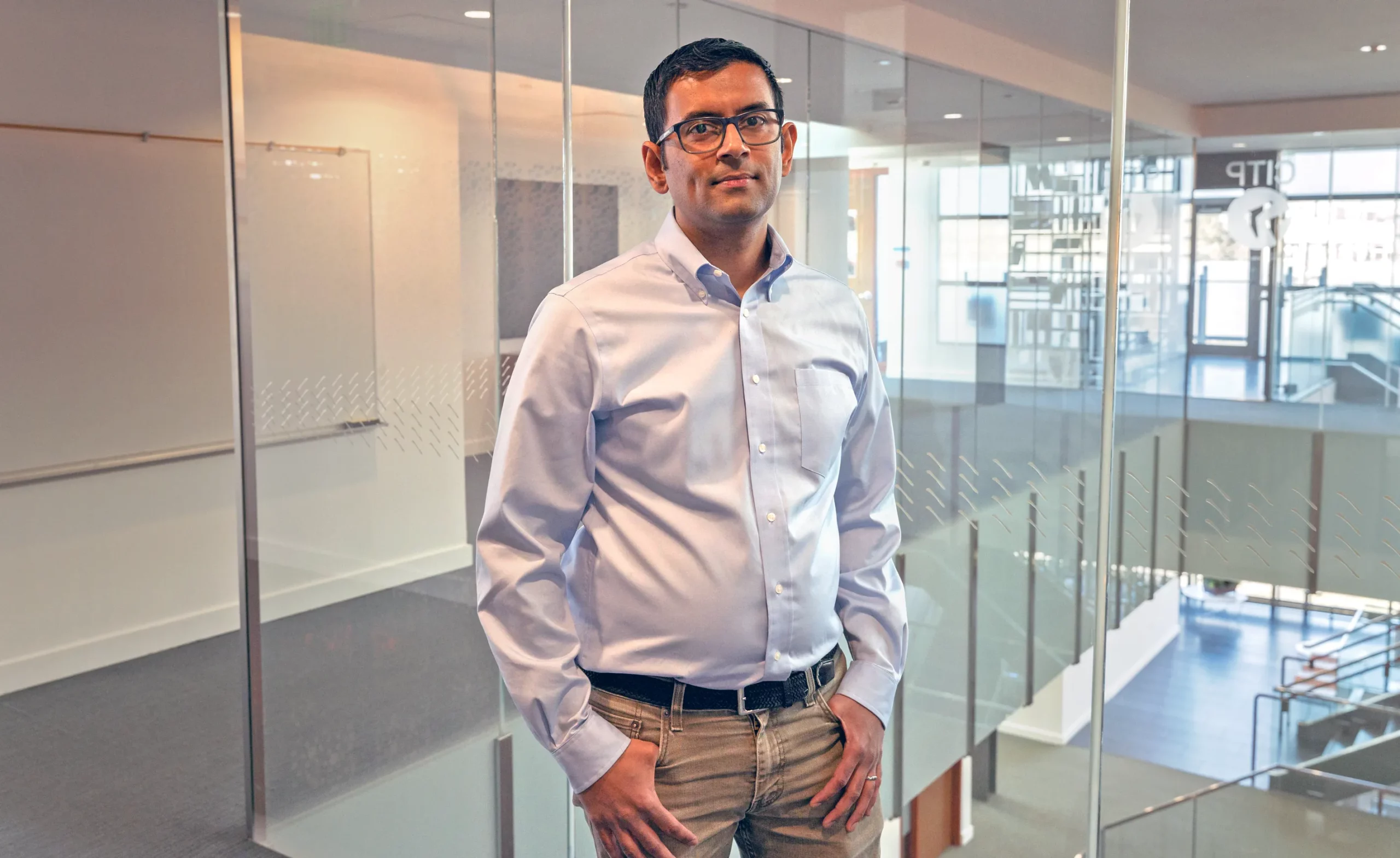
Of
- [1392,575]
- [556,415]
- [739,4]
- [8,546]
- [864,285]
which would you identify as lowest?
[8,546]

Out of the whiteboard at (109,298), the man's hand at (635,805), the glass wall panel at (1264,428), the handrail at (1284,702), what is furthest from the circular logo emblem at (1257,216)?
the whiteboard at (109,298)

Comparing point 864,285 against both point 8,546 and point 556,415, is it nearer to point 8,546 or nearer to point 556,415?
point 556,415

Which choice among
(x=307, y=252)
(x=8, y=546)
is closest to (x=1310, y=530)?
(x=307, y=252)

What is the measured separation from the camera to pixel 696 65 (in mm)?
1486

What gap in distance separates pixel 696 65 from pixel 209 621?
4.99 metres

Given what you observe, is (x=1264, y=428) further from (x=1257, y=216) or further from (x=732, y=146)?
(x=732, y=146)

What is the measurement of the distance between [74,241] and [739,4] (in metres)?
3.88

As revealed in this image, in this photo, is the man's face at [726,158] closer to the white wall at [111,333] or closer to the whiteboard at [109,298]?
the whiteboard at [109,298]

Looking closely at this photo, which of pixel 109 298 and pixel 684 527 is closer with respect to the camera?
pixel 684 527

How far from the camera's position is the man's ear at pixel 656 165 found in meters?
1.56

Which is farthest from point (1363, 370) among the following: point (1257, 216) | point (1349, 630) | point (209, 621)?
point (209, 621)

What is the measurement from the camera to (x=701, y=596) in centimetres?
147

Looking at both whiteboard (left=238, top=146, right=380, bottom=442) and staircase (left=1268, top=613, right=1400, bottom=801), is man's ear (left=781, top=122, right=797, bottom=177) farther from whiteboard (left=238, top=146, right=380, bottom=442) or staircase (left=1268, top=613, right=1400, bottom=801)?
whiteboard (left=238, top=146, right=380, bottom=442)

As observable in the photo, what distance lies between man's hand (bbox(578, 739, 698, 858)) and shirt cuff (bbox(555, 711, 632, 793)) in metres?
0.01
